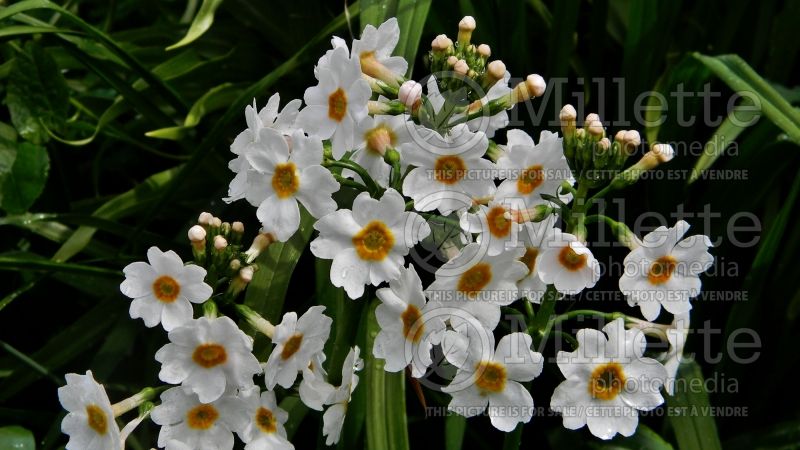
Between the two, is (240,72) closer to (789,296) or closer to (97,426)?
(97,426)

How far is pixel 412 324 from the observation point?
1.21 meters

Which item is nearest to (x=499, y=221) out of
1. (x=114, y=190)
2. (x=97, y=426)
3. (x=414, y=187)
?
(x=414, y=187)

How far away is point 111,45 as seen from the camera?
6.14ft

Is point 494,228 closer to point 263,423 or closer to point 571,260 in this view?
point 571,260

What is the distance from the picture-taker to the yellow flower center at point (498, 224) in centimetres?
117

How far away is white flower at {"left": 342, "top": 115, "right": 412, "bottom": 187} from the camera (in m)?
1.25

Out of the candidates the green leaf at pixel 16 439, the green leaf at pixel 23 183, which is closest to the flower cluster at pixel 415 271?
the green leaf at pixel 16 439

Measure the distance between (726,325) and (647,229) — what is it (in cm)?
25

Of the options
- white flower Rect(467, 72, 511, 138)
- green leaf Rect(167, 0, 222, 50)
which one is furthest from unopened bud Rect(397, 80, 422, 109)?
green leaf Rect(167, 0, 222, 50)

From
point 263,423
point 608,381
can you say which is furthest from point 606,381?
point 263,423

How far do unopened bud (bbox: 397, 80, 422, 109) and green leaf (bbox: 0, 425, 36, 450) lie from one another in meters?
0.94

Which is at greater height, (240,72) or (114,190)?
(240,72)

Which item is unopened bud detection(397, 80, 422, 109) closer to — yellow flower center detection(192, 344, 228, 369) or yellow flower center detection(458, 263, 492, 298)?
yellow flower center detection(458, 263, 492, 298)

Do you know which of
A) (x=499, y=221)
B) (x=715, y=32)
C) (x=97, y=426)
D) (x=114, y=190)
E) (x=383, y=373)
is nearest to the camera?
(x=499, y=221)
